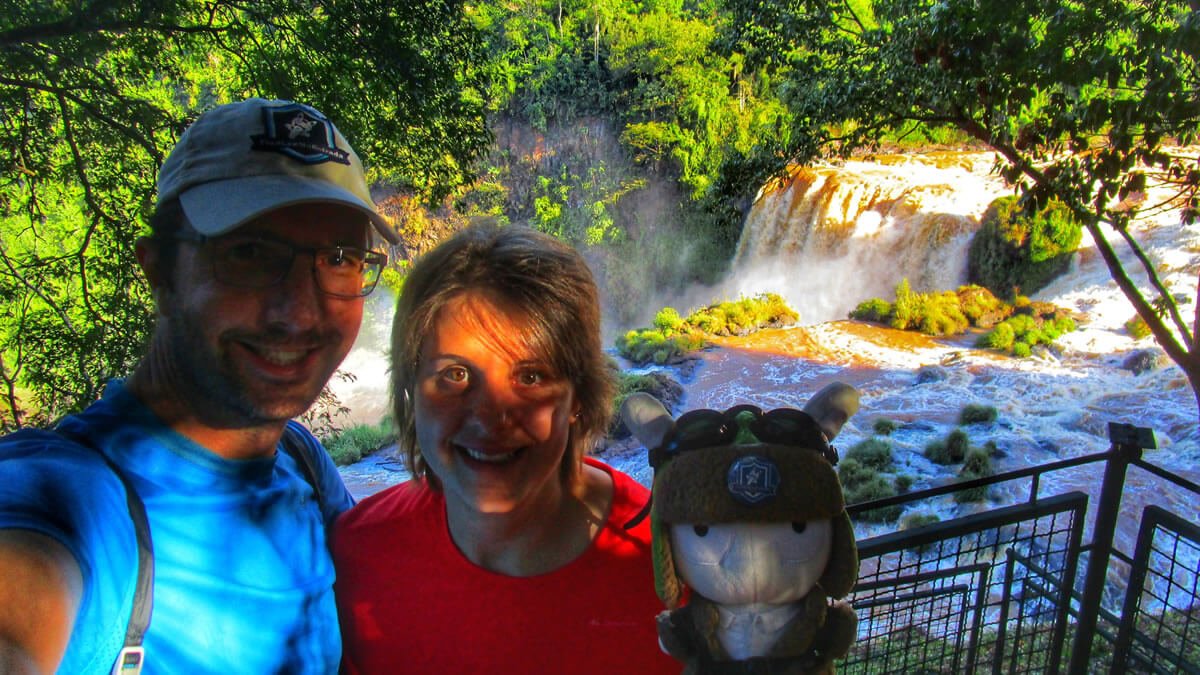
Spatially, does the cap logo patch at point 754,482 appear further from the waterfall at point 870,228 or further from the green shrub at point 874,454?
the waterfall at point 870,228

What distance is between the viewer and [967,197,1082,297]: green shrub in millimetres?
10805

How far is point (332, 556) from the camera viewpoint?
50.0 inches

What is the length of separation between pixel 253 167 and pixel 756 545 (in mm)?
917

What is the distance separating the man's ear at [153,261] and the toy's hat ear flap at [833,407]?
39.0 inches

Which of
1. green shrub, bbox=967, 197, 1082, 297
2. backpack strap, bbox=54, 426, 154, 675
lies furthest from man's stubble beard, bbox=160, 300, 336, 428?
green shrub, bbox=967, 197, 1082, 297

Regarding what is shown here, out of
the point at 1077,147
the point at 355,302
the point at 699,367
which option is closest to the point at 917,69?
the point at 1077,147

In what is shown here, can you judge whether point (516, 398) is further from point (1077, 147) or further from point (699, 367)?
point (699, 367)

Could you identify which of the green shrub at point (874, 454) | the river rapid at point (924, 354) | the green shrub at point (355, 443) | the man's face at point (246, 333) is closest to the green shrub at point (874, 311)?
the river rapid at point (924, 354)

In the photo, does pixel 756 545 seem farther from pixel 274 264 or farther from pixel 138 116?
pixel 138 116

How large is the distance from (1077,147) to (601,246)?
1834cm

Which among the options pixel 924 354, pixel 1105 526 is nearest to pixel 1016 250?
pixel 924 354

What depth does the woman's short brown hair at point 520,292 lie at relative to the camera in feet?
3.66

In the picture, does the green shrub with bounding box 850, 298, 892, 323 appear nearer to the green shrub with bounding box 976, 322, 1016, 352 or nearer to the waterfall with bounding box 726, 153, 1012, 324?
the waterfall with bounding box 726, 153, 1012, 324

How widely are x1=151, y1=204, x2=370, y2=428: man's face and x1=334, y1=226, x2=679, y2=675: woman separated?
0.54 ft
